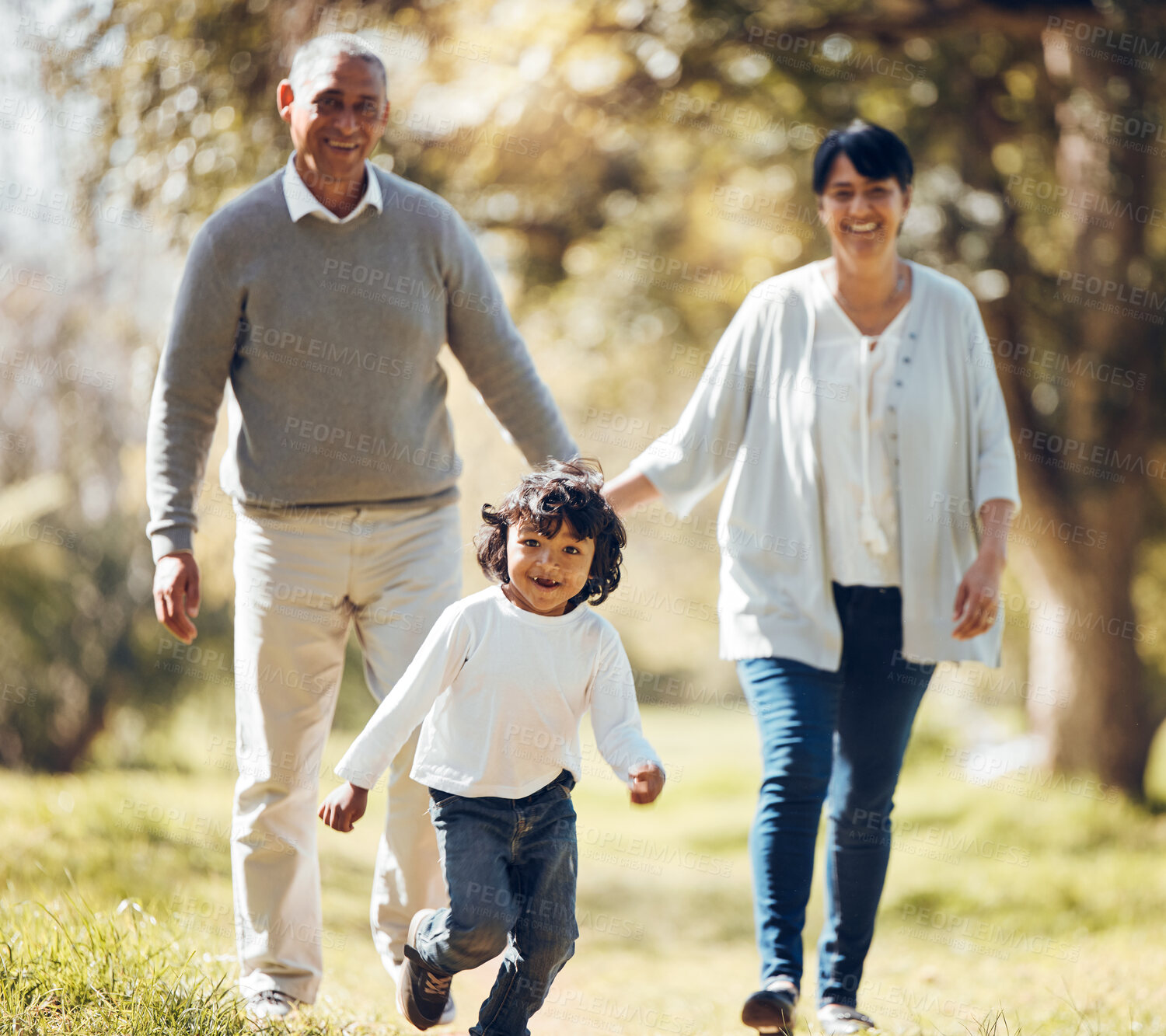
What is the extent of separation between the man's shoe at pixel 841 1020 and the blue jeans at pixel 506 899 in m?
0.83

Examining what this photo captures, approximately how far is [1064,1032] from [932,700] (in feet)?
33.4

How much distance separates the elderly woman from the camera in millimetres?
3285

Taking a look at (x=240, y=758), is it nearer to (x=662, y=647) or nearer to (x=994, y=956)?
(x=994, y=956)

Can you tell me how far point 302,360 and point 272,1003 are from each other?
1.53 meters

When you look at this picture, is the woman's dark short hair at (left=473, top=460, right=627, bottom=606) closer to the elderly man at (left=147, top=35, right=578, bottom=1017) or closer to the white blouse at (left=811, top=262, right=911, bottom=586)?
the elderly man at (left=147, top=35, right=578, bottom=1017)

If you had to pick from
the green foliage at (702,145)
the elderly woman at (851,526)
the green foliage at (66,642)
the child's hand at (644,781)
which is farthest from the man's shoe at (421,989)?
the green foliage at (66,642)

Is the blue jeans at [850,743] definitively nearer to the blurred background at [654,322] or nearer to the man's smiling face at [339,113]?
the blurred background at [654,322]

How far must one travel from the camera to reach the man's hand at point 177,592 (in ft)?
10.5

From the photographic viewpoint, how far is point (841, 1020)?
127 inches

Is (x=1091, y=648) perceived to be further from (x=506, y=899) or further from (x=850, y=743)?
(x=506, y=899)

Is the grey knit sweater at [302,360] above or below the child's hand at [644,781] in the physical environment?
above

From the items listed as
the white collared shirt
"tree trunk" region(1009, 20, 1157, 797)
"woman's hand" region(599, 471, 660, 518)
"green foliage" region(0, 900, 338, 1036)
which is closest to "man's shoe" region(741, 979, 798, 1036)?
"green foliage" region(0, 900, 338, 1036)

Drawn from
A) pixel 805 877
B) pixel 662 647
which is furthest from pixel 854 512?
pixel 662 647

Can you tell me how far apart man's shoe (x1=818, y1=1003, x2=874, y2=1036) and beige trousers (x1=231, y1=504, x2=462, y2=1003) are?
98 cm
